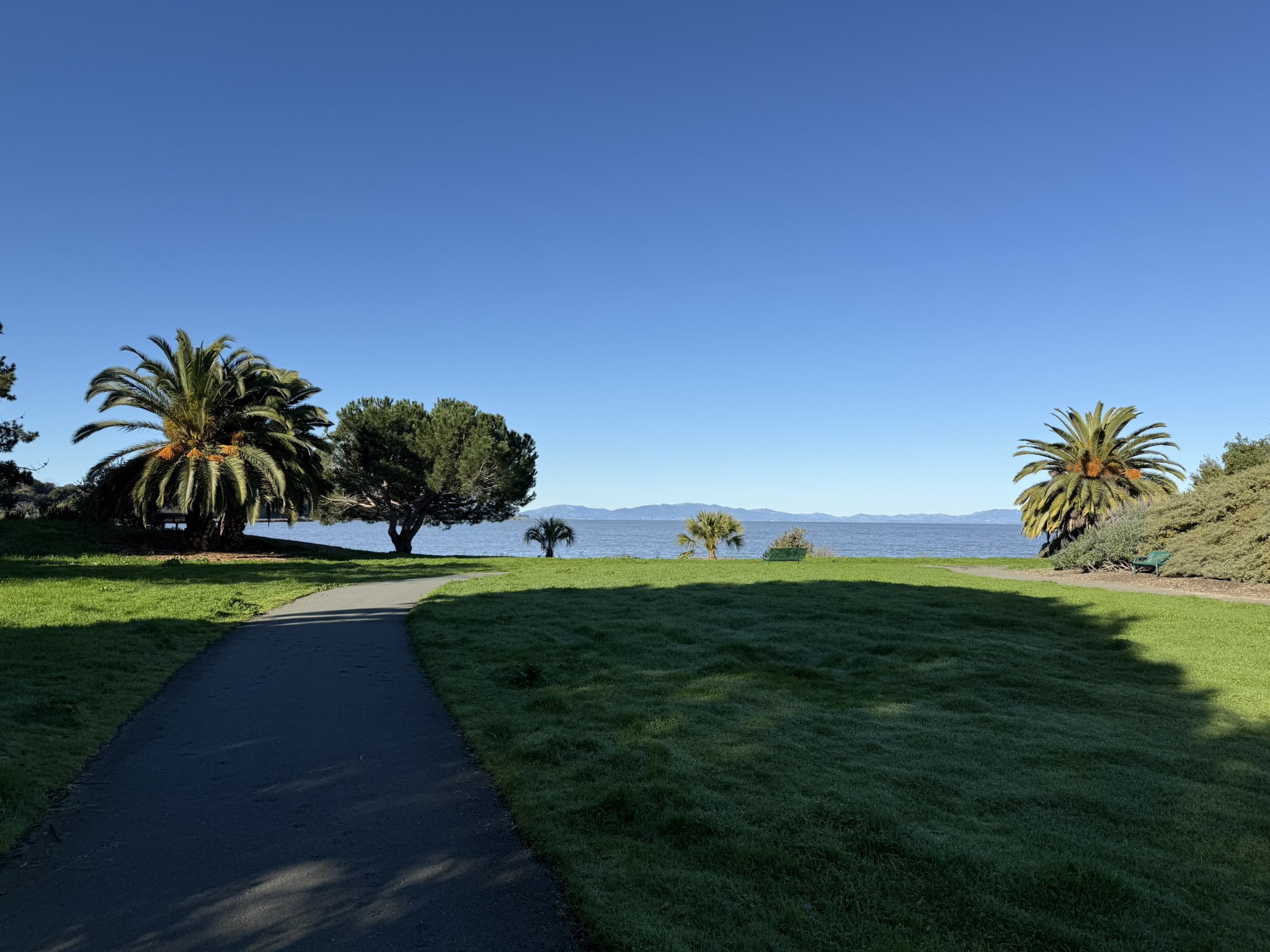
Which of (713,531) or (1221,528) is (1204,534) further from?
(713,531)

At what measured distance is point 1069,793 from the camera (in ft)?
16.0

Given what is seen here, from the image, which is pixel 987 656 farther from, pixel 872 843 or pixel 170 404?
pixel 170 404

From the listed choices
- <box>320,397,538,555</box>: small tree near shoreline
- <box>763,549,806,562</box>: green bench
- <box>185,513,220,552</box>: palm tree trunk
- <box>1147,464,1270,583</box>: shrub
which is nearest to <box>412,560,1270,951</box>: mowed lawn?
<box>1147,464,1270,583</box>: shrub

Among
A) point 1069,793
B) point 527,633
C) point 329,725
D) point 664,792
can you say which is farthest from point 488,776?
point 527,633

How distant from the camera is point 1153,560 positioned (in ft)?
62.7

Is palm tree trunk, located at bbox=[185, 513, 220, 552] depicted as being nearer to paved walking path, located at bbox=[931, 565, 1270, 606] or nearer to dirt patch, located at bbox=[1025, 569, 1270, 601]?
paved walking path, located at bbox=[931, 565, 1270, 606]

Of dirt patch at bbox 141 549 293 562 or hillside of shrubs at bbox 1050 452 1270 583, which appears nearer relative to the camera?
hillside of shrubs at bbox 1050 452 1270 583

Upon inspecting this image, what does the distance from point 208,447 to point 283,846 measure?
26.5m

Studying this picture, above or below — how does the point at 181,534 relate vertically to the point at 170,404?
below

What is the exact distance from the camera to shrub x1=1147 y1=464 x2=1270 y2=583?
55.6 feet

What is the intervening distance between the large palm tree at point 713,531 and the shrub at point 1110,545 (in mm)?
14319

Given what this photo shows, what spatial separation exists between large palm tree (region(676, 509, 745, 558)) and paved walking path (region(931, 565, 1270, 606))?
1116 cm

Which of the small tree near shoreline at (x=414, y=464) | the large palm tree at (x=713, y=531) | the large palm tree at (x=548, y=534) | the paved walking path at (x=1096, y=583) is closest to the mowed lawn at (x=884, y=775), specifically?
the paved walking path at (x=1096, y=583)

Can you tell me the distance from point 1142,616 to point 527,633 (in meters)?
10.1
